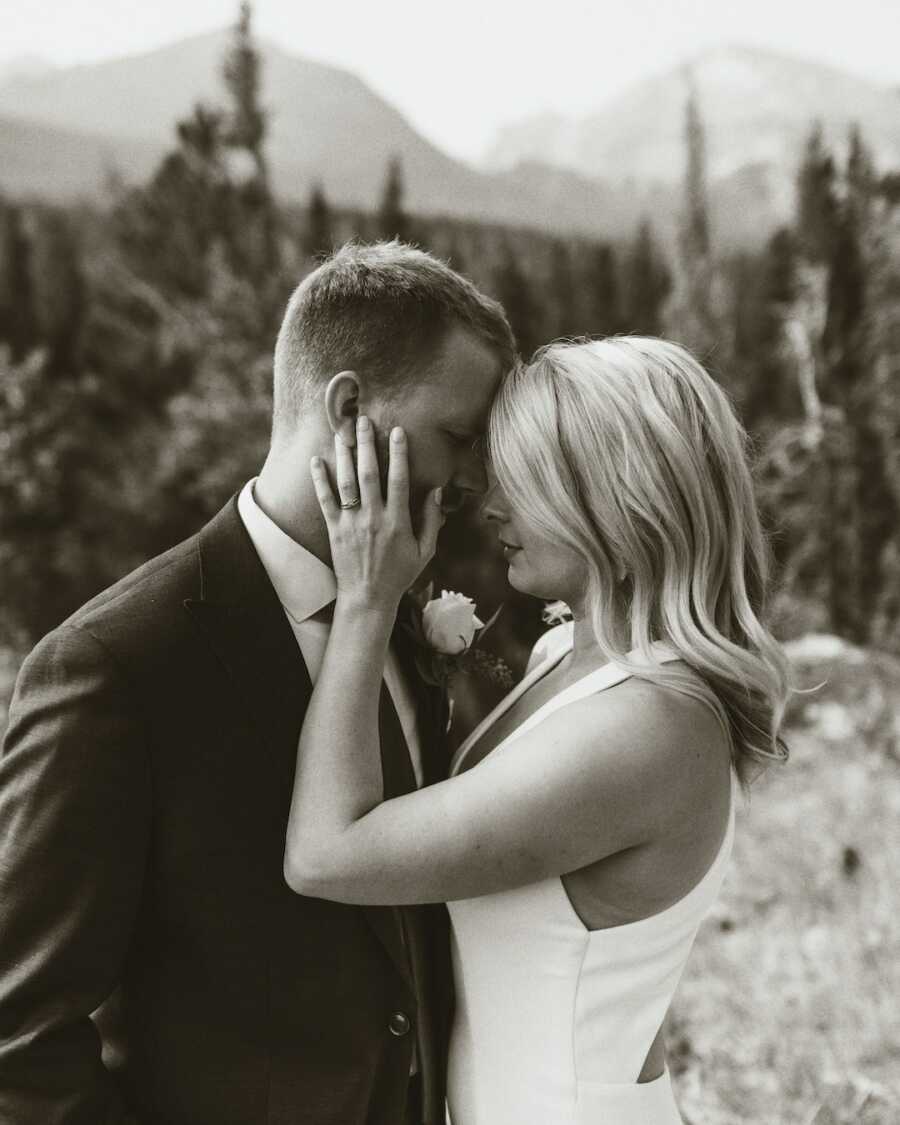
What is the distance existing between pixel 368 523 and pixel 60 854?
2.53 feet

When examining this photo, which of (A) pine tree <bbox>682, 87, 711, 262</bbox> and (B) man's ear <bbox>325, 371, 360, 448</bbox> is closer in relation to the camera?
(B) man's ear <bbox>325, 371, 360, 448</bbox>

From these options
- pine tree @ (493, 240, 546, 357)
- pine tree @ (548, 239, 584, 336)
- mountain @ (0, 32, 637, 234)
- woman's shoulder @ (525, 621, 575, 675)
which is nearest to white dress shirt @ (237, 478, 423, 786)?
woman's shoulder @ (525, 621, 575, 675)

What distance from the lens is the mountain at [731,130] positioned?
19.0m

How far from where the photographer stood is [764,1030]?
4.53 m

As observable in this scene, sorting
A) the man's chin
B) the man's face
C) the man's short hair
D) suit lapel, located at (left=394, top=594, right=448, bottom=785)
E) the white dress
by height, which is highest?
the man's short hair

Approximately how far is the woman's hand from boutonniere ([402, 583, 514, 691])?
12.2 inches

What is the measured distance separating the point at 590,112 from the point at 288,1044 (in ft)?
73.7

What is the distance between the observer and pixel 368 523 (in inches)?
79.0

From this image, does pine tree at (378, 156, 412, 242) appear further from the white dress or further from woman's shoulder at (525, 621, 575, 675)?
the white dress

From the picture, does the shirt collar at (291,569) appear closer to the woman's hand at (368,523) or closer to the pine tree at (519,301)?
the woman's hand at (368,523)

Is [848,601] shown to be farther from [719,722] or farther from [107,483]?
[719,722]

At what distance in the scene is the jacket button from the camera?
6.79 ft

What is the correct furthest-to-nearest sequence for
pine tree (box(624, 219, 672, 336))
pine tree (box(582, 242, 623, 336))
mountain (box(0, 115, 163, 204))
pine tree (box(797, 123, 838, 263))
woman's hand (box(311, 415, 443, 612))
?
pine tree (box(624, 219, 672, 336)) → pine tree (box(582, 242, 623, 336)) → mountain (box(0, 115, 163, 204)) → pine tree (box(797, 123, 838, 263)) → woman's hand (box(311, 415, 443, 612))

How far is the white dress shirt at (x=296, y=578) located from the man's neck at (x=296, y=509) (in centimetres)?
2
